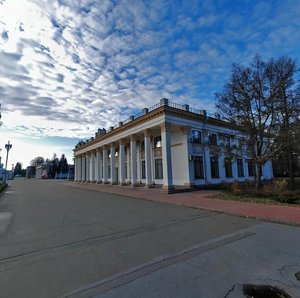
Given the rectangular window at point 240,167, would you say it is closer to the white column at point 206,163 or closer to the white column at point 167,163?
the white column at point 206,163

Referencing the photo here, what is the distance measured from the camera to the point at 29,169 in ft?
426

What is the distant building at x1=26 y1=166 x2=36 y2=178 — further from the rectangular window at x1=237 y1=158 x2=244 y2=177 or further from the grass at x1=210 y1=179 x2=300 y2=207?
the grass at x1=210 y1=179 x2=300 y2=207

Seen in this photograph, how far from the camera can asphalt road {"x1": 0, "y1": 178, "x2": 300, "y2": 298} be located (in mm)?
3518

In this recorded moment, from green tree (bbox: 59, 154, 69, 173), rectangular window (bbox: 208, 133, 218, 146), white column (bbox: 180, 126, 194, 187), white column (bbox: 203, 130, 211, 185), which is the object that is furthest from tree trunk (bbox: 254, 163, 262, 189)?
green tree (bbox: 59, 154, 69, 173)

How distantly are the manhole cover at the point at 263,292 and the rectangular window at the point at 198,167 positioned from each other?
20088 mm

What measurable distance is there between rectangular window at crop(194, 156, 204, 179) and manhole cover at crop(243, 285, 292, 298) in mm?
20088

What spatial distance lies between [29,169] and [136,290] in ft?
478

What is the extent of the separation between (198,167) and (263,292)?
20.8 m

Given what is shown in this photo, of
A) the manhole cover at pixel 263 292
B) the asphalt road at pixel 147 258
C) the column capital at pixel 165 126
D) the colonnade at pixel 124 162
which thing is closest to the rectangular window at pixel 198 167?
the colonnade at pixel 124 162

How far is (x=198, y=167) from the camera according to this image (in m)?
23.8

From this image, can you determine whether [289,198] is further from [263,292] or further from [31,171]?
[31,171]

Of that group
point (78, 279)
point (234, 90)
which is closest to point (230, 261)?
point (78, 279)

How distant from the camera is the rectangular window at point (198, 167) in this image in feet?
76.9

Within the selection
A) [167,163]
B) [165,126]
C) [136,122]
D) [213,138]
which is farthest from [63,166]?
[167,163]
